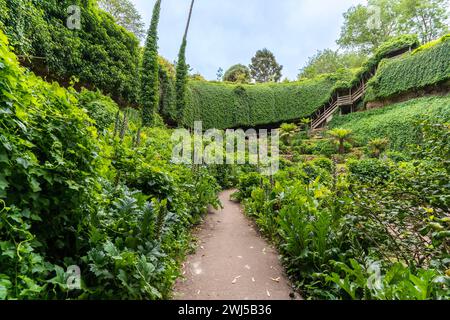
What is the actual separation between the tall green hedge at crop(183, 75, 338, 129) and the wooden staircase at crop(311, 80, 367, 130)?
2.49 feet

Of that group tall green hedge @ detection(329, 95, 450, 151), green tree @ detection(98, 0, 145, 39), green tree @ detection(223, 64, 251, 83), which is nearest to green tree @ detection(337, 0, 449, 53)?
green tree @ detection(223, 64, 251, 83)

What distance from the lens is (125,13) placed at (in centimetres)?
2545

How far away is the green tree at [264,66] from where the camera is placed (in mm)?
42578

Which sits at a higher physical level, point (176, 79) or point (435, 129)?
point (176, 79)

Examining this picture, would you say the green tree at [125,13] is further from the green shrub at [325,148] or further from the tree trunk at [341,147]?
the tree trunk at [341,147]

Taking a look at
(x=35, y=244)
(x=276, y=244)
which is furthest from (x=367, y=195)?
(x=35, y=244)

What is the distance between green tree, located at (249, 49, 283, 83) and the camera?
4258 cm

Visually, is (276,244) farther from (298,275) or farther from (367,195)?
(367,195)

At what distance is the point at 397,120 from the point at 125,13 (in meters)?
27.8

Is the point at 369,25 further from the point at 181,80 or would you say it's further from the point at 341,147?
the point at 181,80

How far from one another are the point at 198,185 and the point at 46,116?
162 inches

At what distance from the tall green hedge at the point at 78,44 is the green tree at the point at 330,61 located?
96.7 ft

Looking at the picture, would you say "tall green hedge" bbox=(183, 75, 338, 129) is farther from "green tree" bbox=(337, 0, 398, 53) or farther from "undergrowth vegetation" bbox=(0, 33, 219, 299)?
"undergrowth vegetation" bbox=(0, 33, 219, 299)

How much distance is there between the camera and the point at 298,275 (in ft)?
10.8
